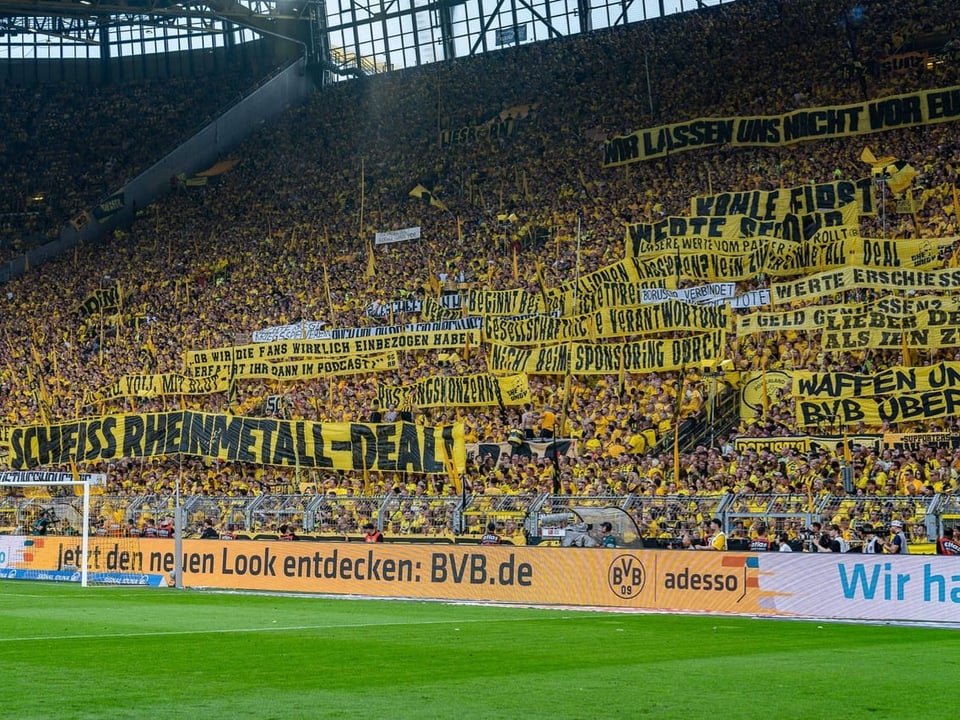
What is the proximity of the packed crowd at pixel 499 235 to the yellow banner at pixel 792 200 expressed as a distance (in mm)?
746

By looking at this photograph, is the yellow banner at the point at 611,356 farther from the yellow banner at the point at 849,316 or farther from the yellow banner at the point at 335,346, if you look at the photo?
the yellow banner at the point at 335,346

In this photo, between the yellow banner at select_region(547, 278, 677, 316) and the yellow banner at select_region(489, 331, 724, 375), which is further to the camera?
the yellow banner at select_region(547, 278, 677, 316)

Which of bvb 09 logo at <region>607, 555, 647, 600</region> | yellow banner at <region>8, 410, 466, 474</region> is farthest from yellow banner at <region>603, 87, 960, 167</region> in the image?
bvb 09 logo at <region>607, 555, 647, 600</region>

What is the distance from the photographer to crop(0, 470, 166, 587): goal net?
1134 inches

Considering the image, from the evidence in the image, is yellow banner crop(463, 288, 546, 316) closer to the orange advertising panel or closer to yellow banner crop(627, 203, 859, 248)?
yellow banner crop(627, 203, 859, 248)

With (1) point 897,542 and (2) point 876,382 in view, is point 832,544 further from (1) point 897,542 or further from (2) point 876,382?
(2) point 876,382

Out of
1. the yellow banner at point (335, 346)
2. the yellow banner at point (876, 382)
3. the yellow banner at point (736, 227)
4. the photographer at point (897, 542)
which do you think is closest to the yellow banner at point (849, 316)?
the yellow banner at point (876, 382)

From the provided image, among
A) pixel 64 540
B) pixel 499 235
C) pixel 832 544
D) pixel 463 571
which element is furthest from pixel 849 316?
pixel 64 540

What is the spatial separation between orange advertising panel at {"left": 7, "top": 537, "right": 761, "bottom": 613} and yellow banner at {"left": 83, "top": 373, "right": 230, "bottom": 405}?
38.9 ft

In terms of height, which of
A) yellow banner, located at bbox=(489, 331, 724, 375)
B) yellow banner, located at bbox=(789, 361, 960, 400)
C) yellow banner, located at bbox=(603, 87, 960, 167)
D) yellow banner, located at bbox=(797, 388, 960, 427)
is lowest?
yellow banner, located at bbox=(797, 388, 960, 427)

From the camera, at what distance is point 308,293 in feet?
149

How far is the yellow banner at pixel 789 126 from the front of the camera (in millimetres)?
39688

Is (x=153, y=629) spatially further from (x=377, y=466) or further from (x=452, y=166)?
(x=452, y=166)

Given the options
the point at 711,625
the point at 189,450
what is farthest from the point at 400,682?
→ the point at 189,450
